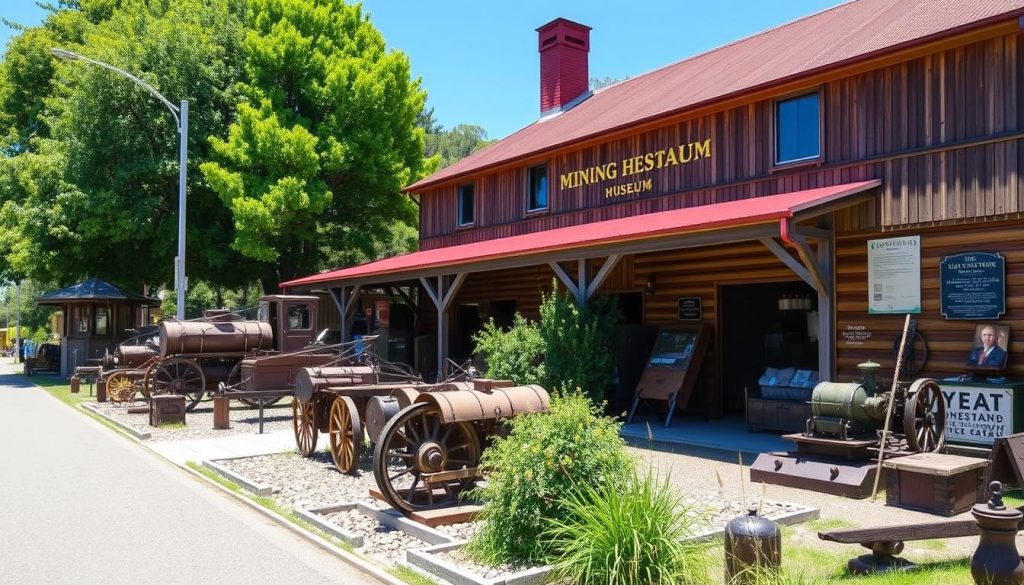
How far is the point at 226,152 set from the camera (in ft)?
82.8

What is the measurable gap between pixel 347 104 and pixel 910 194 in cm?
1967

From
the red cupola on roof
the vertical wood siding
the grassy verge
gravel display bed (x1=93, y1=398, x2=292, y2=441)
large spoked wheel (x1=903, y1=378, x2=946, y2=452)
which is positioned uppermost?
the red cupola on roof

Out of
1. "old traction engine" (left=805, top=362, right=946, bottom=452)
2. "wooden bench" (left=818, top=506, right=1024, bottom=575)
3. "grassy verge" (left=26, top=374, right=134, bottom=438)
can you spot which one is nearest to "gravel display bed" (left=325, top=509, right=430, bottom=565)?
"wooden bench" (left=818, top=506, right=1024, bottom=575)

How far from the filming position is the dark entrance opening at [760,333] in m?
14.3

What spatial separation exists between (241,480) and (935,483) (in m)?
7.08

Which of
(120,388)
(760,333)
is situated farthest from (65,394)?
(760,333)

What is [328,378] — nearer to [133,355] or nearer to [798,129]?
[798,129]

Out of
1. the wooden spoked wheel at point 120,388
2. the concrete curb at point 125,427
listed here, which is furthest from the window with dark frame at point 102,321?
the concrete curb at point 125,427

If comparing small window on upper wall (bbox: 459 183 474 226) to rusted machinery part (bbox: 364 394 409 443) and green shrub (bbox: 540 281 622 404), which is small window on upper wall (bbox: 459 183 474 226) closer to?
green shrub (bbox: 540 281 622 404)

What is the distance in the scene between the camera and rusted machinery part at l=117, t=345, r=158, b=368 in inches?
765

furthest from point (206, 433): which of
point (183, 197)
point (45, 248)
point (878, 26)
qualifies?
point (45, 248)

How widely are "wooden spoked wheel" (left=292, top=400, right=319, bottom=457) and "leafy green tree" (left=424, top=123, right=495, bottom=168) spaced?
155 ft

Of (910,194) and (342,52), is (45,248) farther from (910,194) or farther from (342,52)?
(910,194)

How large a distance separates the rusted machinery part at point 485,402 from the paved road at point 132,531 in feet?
5.31
